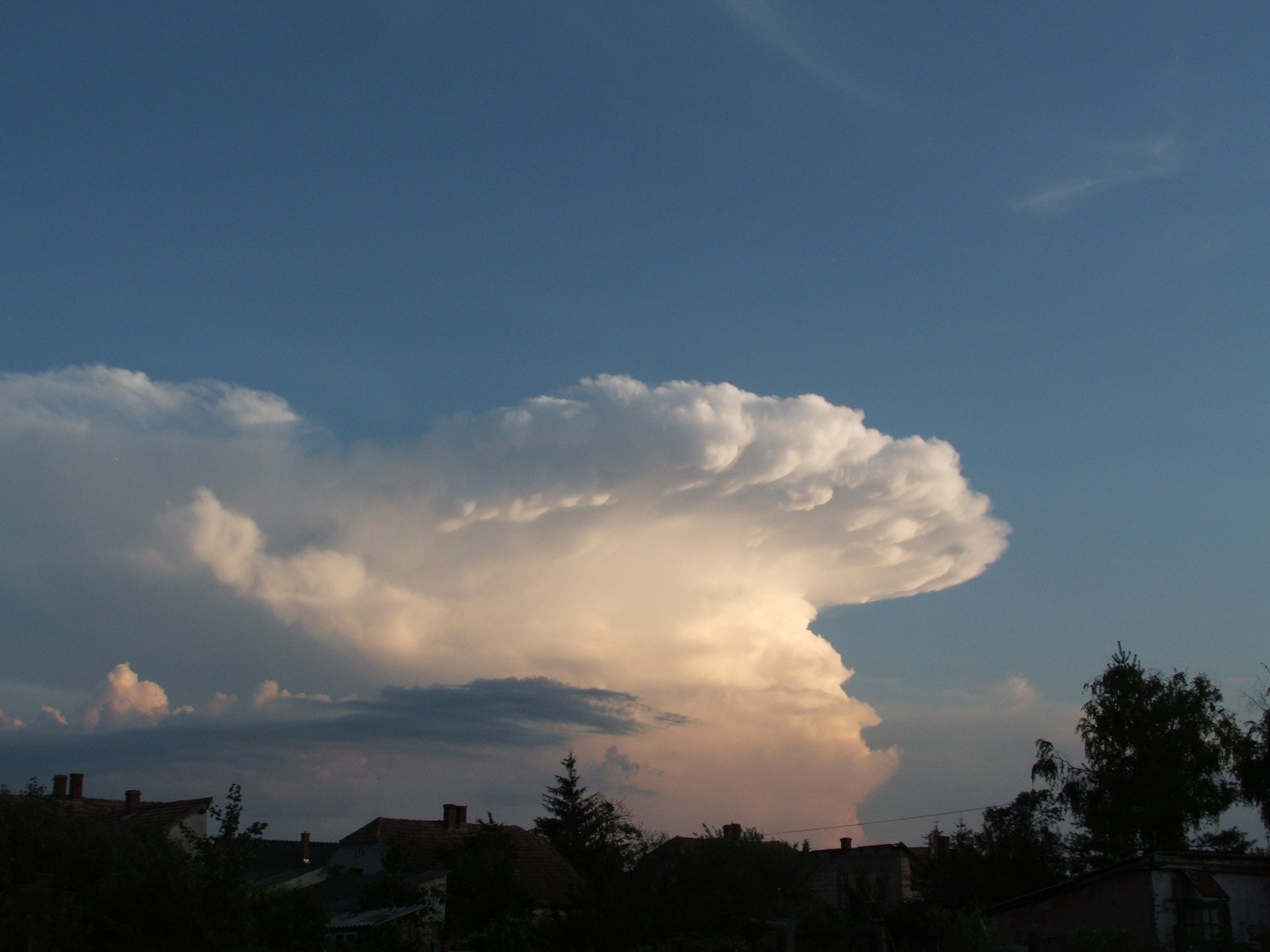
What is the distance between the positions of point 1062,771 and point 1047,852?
4054mm

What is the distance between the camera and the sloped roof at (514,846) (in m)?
59.0

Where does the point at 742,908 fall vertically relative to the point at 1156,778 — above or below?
below

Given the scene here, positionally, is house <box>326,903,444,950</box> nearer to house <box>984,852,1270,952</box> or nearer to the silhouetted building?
house <box>984,852,1270,952</box>

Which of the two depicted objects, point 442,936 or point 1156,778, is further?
point 1156,778

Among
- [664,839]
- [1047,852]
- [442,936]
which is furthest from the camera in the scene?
[664,839]

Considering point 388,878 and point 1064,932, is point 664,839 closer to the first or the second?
point 388,878

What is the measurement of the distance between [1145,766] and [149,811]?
5598 centimetres

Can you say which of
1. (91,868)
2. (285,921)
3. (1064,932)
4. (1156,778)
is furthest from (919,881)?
(91,868)

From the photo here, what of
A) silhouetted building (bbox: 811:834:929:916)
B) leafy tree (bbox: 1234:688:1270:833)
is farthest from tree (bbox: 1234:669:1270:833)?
silhouetted building (bbox: 811:834:929:916)

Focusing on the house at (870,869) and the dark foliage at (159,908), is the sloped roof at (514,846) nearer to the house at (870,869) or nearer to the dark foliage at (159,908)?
the house at (870,869)

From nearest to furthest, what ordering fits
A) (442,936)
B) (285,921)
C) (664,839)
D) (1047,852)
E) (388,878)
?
(285,921)
(442,936)
(388,878)
(1047,852)
(664,839)

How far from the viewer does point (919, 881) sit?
182ft

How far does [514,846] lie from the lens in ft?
201

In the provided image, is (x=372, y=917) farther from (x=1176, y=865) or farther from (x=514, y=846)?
(x=1176, y=865)
